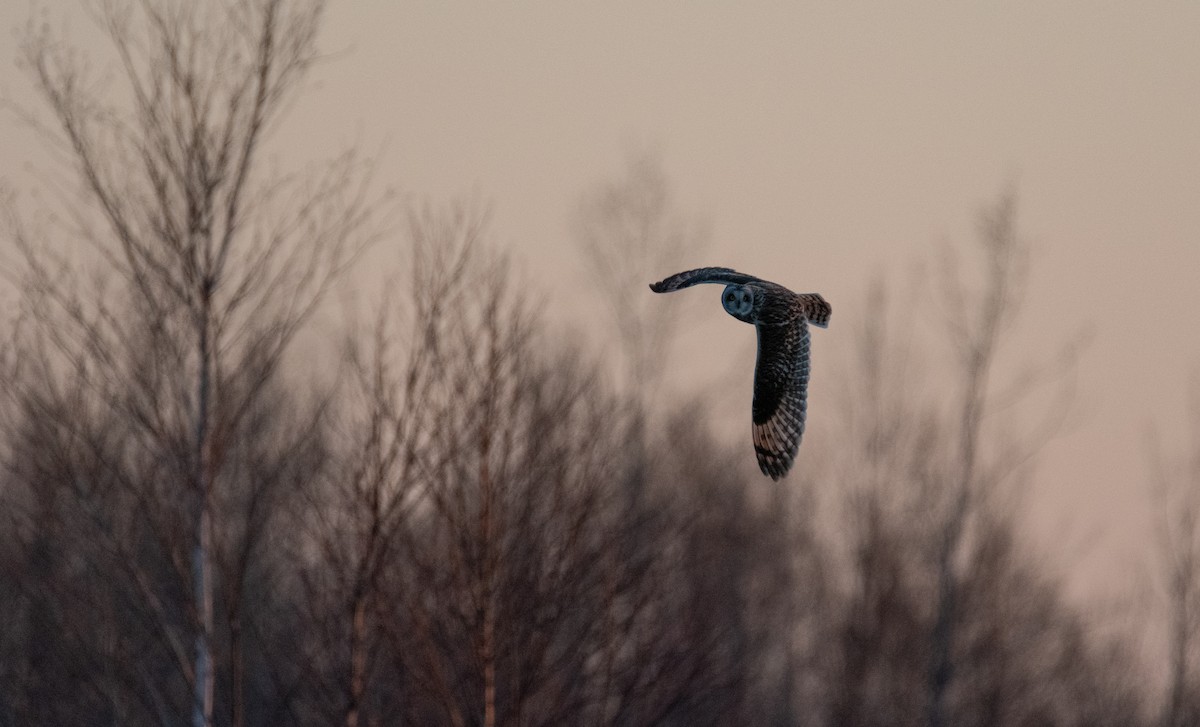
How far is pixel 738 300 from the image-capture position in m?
8.87

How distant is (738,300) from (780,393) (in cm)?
76

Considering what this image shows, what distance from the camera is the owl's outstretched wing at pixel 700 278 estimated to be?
27.6 feet

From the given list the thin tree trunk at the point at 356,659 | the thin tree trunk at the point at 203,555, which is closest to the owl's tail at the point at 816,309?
the thin tree trunk at the point at 356,659

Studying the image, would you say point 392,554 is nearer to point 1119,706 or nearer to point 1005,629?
point 1005,629

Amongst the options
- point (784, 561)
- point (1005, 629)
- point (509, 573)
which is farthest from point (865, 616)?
point (509, 573)

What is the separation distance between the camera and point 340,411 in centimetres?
1031

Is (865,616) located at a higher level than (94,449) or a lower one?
lower

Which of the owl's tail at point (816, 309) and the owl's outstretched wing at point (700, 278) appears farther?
the owl's tail at point (816, 309)

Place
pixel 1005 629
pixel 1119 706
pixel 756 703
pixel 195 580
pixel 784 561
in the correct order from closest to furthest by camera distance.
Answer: pixel 195 580
pixel 756 703
pixel 1005 629
pixel 1119 706
pixel 784 561

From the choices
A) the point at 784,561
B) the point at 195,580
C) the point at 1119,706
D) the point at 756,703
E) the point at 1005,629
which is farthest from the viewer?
the point at 784,561

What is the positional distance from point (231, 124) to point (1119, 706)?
58.3 feet

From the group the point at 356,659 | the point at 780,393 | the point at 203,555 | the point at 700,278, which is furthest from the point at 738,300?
the point at 203,555

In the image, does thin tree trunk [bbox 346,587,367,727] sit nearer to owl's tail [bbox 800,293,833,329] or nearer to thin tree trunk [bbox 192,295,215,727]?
thin tree trunk [bbox 192,295,215,727]

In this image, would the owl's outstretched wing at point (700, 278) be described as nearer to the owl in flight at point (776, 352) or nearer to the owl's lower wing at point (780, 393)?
the owl in flight at point (776, 352)
